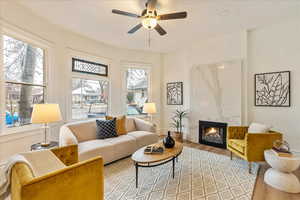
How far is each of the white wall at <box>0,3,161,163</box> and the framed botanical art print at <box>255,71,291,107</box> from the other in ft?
9.84

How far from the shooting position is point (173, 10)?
2711 millimetres

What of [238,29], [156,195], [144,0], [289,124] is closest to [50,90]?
[144,0]

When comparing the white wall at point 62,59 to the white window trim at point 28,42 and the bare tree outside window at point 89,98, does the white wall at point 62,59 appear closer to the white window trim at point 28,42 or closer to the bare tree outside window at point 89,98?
the white window trim at point 28,42

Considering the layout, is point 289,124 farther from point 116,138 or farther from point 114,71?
point 114,71

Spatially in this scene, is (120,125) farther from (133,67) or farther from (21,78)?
(133,67)

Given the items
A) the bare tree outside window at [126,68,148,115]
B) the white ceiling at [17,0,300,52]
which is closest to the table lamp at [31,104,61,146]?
the white ceiling at [17,0,300,52]

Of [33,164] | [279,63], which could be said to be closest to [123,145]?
[33,164]

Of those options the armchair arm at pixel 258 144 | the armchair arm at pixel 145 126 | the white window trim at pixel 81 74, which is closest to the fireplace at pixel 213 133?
the armchair arm at pixel 258 144

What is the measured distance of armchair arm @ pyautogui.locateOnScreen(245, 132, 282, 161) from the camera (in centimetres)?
251

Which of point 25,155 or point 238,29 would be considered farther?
point 238,29

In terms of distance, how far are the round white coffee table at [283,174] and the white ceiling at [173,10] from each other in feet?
8.65

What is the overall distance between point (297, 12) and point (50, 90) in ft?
18.1

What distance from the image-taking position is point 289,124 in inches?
126

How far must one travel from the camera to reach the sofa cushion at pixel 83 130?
3.03 m
